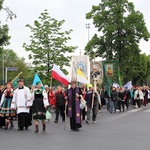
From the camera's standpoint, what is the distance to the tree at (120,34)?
49.9 meters

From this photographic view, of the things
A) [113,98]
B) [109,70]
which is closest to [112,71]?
[109,70]

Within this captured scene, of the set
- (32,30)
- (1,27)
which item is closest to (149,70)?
(32,30)

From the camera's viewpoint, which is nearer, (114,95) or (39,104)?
(39,104)

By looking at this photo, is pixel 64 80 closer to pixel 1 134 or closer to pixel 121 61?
pixel 1 134

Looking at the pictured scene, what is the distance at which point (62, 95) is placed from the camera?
18953 millimetres

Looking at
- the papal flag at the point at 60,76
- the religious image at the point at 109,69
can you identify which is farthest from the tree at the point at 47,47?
the papal flag at the point at 60,76

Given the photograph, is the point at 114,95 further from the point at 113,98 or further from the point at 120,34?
the point at 120,34

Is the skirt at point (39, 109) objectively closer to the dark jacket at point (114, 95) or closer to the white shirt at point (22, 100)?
the white shirt at point (22, 100)

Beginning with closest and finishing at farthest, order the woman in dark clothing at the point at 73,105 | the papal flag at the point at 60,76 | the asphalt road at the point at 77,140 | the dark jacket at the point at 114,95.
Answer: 1. the asphalt road at the point at 77,140
2. the woman in dark clothing at the point at 73,105
3. the papal flag at the point at 60,76
4. the dark jacket at the point at 114,95

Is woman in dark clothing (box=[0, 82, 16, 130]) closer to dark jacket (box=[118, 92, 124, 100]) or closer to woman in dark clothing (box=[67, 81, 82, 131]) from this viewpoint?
woman in dark clothing (box=[67, 81, 82, 131])

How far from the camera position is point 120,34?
50406 millimetres

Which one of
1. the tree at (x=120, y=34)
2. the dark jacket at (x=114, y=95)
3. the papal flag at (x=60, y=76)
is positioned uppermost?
the tree at (x=120, y=34)

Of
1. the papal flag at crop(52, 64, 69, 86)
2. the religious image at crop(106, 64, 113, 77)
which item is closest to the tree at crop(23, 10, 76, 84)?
the religious image at crop(106, 64, 113, 77)

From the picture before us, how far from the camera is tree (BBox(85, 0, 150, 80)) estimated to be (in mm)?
49906
